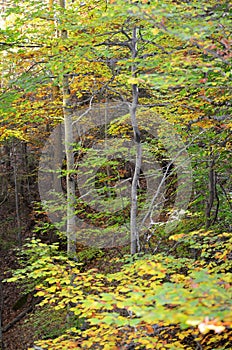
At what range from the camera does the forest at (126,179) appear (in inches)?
113

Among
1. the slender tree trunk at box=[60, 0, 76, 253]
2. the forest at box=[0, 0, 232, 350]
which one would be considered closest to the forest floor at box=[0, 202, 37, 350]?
the forest at box=[0, 0, 232, 350]

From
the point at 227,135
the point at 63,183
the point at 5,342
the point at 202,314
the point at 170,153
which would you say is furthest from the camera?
the point at 63,183

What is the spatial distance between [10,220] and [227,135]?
32.2 feet

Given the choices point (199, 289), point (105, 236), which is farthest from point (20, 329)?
point (199, 289)

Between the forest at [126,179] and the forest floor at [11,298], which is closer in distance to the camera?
the forest at [126,179]

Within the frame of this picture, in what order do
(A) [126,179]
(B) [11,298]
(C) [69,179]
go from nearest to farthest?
(A) [126,179], (C) [69,179], (B) [11,298]

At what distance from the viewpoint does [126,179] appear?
5.39 meters

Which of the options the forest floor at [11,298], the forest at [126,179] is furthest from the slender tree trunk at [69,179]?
the forest floor at [11,298]

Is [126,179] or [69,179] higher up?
[126,179]

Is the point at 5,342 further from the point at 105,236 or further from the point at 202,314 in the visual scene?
the point at 202,314

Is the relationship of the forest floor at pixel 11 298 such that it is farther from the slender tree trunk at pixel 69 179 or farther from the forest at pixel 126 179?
the slender tree trunk at pixel 69 179

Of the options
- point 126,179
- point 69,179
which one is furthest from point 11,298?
point 126,179

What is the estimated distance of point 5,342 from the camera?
31.2 ft

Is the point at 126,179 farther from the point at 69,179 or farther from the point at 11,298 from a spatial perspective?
the point at 11,298
